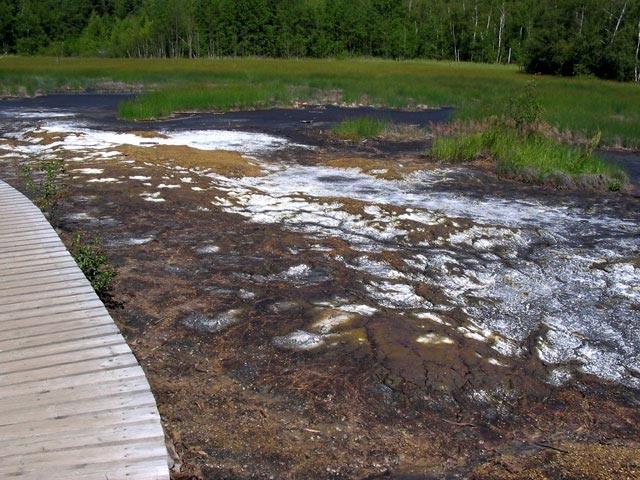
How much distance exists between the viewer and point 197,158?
12406 millimetres

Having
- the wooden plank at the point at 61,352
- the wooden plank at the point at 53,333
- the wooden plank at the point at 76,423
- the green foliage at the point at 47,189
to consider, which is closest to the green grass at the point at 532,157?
the green foliage at the point at 47,189

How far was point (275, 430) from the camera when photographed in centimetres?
387

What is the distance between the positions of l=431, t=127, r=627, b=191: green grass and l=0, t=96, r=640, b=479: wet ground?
966 millimetres

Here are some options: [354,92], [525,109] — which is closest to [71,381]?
[525,109]

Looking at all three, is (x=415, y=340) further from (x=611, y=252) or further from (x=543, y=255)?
(x=611, y=252)

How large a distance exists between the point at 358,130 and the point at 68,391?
14352 mm

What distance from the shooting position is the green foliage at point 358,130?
55.9ft

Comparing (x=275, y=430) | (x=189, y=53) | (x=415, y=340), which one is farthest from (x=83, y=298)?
(x=189, y=53)

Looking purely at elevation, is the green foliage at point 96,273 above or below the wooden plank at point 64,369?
below

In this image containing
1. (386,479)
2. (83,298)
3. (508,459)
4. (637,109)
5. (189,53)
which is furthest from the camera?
(189,53)

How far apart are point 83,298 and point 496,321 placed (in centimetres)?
323

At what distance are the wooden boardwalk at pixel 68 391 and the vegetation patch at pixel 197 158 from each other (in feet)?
21.4

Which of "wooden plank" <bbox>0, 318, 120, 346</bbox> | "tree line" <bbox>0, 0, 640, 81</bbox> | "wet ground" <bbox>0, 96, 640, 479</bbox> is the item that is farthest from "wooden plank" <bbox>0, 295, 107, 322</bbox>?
"tree line" <bbox>0, 0, 640, 81</bbox>

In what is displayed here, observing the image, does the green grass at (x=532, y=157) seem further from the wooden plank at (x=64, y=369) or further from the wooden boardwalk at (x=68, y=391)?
the wooden plank at (x=64, y=369)
